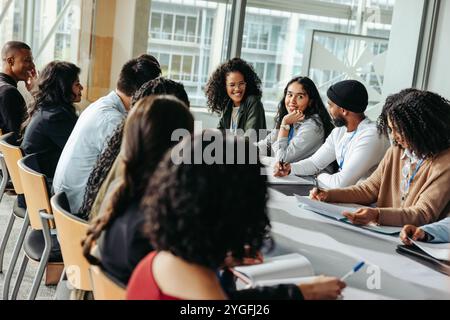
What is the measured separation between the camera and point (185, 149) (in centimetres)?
121

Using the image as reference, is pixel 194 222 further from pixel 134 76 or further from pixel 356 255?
pixel 134 76

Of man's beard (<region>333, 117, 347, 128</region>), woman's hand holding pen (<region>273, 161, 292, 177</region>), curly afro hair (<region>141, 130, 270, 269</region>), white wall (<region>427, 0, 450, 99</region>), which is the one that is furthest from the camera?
white wall (<region>427, 0, 450, 99</region>)

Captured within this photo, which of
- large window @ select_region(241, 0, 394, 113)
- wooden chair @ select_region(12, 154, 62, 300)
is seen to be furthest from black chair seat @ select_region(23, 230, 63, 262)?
large window @ select_region(241, 0, 394, 113)

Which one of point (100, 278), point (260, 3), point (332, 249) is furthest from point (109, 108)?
point (260, 3)

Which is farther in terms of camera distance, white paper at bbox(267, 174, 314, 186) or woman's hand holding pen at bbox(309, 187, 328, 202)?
white paper at bbox(267, 174, 314, 186)

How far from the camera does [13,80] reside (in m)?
4.46

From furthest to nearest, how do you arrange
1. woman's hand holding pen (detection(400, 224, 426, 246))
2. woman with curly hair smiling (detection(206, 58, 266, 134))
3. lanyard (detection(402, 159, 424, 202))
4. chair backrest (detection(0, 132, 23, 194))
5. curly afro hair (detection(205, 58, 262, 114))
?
1. curly afro hair (detection(205, 58, 262, 114))
2. woman with curly hair smiling (detection(206, 58, 266, 134))
3. chair backrest (detection(0, 132, 23, 194))
4. lanyard (detection(402, 159, 424, 202))
5. woman's hand holding pen (detection(400, 224, 426, 246))

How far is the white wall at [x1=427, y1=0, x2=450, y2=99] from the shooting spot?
618 centimetres

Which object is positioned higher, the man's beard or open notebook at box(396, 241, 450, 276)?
the man's beard

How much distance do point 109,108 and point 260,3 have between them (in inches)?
124

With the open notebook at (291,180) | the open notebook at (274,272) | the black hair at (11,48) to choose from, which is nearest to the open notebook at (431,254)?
the open notebook at (274,272)

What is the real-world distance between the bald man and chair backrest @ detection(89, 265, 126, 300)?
2.81m

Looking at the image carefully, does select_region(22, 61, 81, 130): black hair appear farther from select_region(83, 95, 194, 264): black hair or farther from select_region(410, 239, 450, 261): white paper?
select_region(410, 239, 450, 261): white paper

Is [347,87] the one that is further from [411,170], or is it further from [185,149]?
[185,149]
